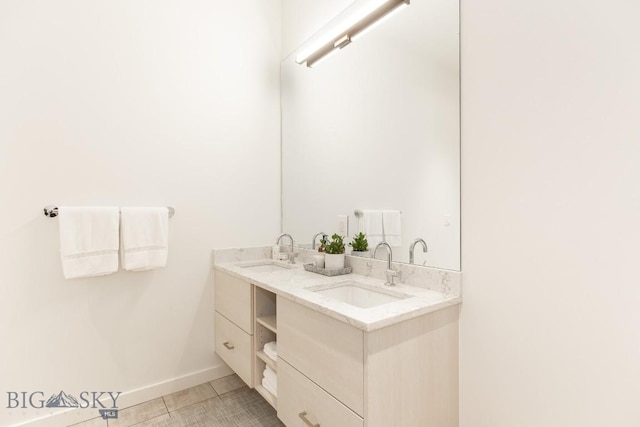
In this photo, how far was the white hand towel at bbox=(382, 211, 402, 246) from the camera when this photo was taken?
5.31 feet

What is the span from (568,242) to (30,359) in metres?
2.36

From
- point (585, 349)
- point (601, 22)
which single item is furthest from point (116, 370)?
point (601, 22)

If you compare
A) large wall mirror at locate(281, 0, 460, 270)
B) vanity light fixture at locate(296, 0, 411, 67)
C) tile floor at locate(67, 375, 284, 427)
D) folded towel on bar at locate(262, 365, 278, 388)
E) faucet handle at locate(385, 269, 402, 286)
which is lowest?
tile floor at locate(67, 375, 284, 427)

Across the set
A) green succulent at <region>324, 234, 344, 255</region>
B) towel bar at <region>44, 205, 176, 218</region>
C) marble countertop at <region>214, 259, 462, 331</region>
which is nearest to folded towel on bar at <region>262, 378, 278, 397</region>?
marble countertop at <region>214, 259, 462, 331</region>

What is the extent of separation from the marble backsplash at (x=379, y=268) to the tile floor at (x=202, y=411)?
2.64ft

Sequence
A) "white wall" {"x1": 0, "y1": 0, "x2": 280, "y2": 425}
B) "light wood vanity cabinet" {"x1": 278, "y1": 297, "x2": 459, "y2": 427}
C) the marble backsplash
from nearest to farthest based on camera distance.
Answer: "light wood vanity cabinet" {"x1": 278, "y1": 297, "x2": 459, "y2": 427}
the marble backsplash
"white wall" {"x1": 0, "y1": 0, "x2": 280, "y2": 425}

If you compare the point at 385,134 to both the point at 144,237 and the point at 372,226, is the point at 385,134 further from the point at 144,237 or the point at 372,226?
the point at 144,237

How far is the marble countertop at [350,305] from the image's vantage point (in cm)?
106

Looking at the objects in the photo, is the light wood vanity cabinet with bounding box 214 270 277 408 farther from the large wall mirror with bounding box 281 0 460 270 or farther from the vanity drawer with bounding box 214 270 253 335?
the large wall mirror with bounding box 281 0 460 270

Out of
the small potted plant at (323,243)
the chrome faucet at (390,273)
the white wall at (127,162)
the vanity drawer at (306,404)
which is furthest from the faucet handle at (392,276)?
the white wall at (127,162)

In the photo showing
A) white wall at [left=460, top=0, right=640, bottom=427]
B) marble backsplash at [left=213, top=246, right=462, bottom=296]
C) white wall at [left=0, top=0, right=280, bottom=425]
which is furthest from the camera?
white wall at [left=0, top=0, right=280, bottom=425]

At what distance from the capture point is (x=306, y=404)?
127 centimetres

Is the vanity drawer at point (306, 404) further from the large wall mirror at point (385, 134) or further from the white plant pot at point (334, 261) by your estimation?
the large wall mirror at point (385, 134)

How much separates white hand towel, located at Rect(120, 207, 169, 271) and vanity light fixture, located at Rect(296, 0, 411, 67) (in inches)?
52.5
